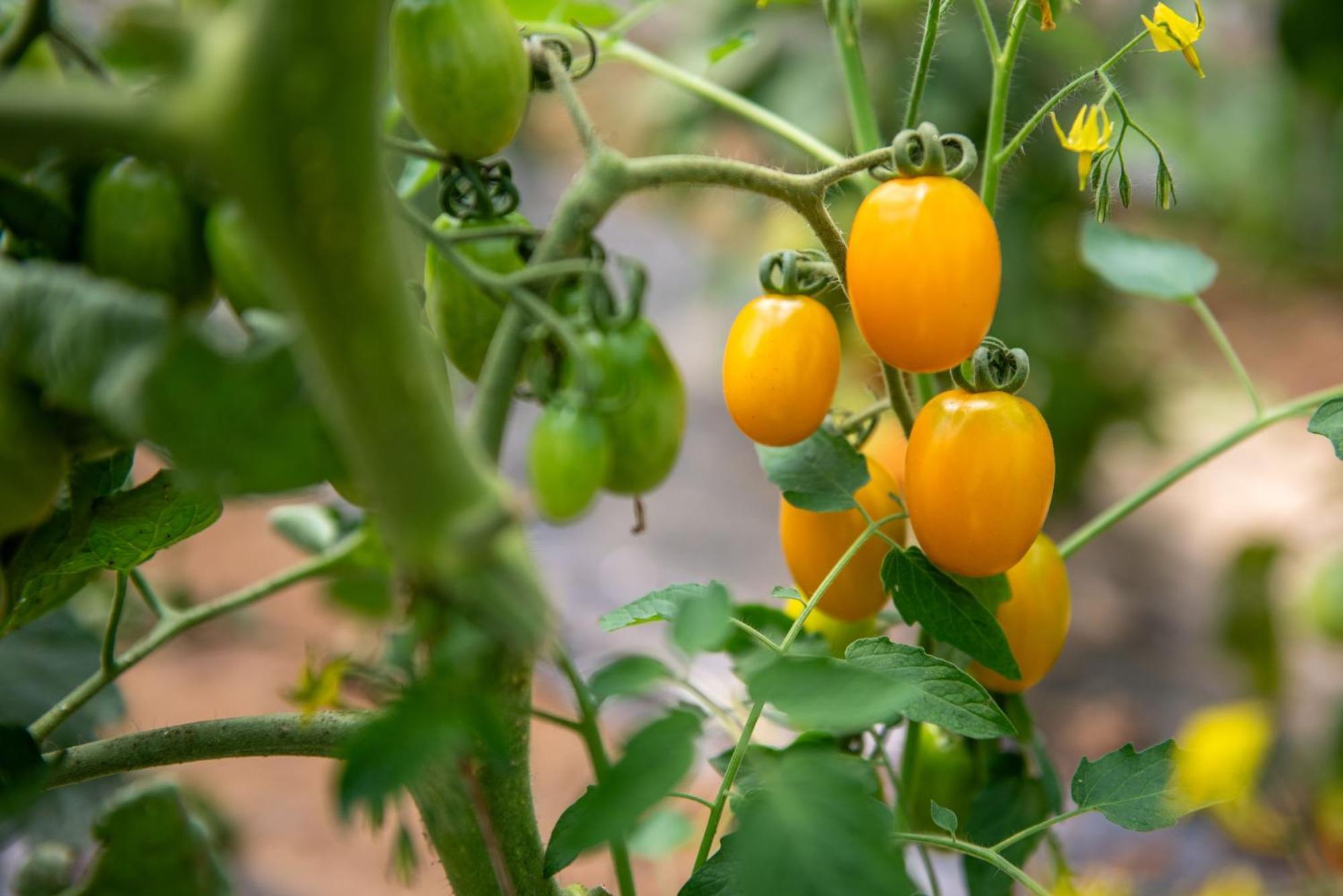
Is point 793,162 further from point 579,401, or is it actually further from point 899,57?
point 579,401

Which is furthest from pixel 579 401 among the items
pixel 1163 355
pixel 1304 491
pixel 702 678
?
pixel 1163 355

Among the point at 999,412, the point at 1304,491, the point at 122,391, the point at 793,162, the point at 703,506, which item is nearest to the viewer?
the point at 122,391

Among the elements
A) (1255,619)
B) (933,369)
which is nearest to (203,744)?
(933,369)

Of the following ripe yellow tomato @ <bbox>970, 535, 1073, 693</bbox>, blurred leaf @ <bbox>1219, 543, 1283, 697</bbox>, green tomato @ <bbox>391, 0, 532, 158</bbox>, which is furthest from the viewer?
blurred leaf @ <bbox>1219, 543, 1283, 697</bbox>

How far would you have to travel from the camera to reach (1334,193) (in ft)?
9.58

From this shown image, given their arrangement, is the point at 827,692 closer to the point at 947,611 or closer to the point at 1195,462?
the point at 947,611

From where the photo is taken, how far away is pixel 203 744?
1.35 ft

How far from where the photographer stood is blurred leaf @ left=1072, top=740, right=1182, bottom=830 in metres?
0.42

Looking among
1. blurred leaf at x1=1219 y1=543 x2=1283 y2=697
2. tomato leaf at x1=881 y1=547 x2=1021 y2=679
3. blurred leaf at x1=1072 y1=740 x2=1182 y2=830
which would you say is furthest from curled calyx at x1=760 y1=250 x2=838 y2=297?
blurred leaf at x1=1219 y1=543 x2=1283 y2=697

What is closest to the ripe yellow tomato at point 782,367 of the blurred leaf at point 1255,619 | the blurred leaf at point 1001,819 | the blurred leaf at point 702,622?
the blurred leaf at point 702,622

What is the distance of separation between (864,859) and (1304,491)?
94.9 inches

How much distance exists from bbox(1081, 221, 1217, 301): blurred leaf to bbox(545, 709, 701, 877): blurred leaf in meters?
0.37

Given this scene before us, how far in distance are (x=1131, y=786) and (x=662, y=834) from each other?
32cm

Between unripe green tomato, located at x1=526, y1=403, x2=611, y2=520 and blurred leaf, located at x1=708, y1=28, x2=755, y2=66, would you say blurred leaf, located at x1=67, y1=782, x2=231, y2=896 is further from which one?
blurred leaf, located at x1=708, y1=28, x2=755, y2=66
